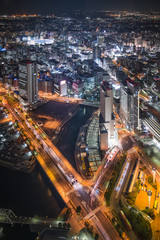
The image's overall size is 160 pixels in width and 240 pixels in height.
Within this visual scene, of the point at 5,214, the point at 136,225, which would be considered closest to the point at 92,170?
the point at 136,225

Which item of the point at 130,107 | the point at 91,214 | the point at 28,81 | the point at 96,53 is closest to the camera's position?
the point at 91,214

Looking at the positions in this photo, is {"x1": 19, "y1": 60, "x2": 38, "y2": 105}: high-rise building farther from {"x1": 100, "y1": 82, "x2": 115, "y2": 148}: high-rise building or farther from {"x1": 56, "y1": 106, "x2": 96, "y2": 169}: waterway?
{"x1": 100, "y1": 82, "x2": 115, "y2": 148}: high-rise building

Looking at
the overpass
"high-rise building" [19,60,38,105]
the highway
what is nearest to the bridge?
the highway

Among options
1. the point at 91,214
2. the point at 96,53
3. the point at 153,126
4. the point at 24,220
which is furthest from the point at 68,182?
the point at 96,53

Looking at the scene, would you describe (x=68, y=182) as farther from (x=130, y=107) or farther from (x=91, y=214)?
(x=130, y=107)

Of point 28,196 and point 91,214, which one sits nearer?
point 91,214

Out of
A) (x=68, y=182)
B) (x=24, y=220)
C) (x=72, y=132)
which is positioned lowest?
(x=24, y=220)
